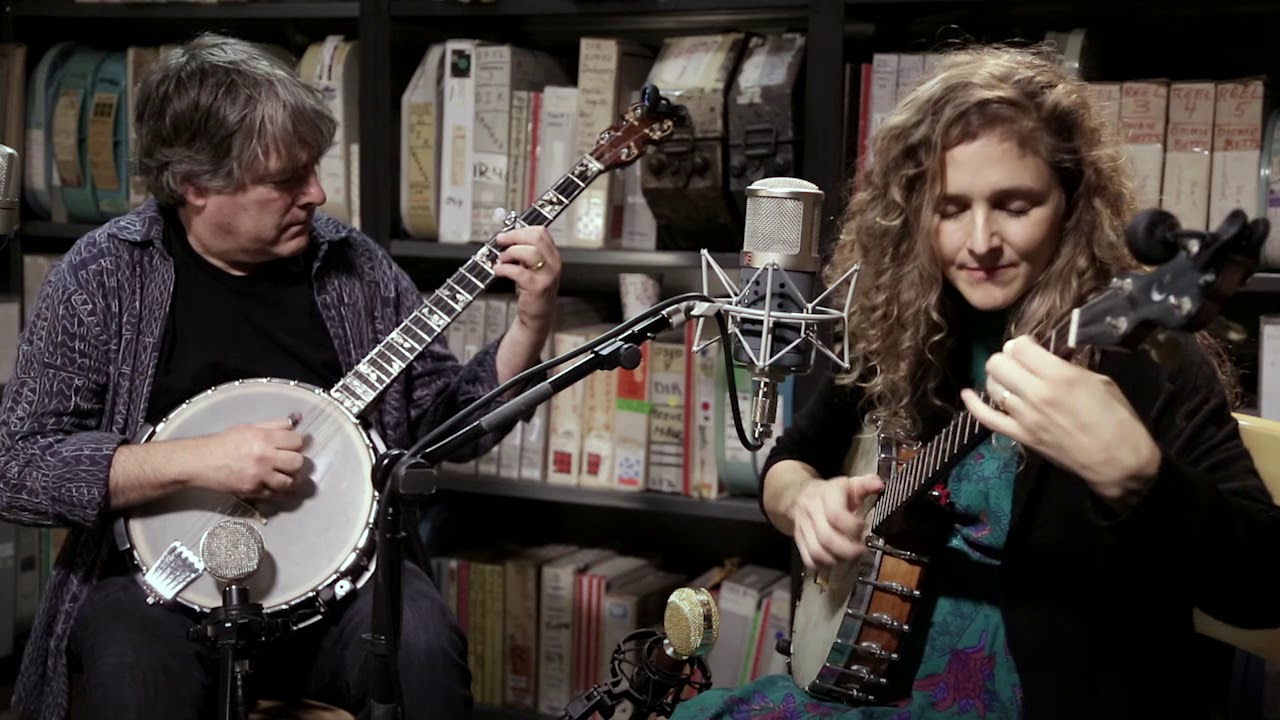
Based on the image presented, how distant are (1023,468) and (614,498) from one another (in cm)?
114

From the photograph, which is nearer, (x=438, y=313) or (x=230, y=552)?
(x=230, y=552)

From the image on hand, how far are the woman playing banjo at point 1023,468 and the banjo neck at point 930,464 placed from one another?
0.02 meters

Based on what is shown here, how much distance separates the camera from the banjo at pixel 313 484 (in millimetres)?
1582

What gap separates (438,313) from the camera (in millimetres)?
1696

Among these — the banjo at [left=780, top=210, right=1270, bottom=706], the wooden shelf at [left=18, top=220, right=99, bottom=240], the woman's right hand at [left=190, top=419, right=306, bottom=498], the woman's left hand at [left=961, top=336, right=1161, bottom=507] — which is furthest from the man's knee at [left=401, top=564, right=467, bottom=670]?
the wooden shelf at [left=18, top=220, right=99, bottom=240]

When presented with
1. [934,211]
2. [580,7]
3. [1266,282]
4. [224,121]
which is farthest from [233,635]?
[1266,282]

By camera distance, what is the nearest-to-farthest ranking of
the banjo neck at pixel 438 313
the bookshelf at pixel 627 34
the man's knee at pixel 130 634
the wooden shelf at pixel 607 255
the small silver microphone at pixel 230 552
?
the small silver microphone at pixel 230 552 < the man's knee at pixel 130 634 < the banjo neck at pixel 438 313 < the bookshelf at pixel 627 34 < the wooden shelf at pixel 607 255

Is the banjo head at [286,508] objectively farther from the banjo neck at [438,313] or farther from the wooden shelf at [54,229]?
the wooden shelf at [54,229]

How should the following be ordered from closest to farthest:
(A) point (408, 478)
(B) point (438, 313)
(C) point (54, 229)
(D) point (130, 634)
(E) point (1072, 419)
Answer: (E) point (1072, 419) < (A) point (408, 478) < (D) point (130, 634) < (B) point (438, 313) < (C) point (54, 229)

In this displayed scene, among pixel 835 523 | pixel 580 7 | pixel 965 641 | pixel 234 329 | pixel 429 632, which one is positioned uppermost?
pixel 580 7

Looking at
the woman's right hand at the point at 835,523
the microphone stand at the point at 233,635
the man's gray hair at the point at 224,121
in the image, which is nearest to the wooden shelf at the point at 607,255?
the man's gray hair at the point at 224,121

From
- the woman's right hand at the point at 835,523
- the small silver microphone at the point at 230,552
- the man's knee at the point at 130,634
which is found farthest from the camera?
the man's knee at the point at 130,634

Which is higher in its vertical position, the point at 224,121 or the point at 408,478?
the point at 224,121

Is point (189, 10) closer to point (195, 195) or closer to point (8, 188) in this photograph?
point (195, 195)
